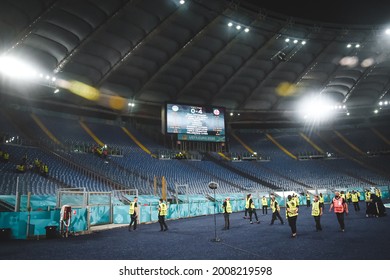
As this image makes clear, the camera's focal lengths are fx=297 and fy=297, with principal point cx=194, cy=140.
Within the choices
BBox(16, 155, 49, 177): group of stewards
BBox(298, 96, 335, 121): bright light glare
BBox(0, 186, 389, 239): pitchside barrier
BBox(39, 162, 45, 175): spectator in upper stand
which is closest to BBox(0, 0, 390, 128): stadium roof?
BBox(298, 96, 335, 121): bright light glare

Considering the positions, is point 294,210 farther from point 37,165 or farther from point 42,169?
point 37,165

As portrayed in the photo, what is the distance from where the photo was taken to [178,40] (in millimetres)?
30359

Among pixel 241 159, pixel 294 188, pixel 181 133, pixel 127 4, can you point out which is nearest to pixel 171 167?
pixel 181 133

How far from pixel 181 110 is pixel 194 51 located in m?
6.80

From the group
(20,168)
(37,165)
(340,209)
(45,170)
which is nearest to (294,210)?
(340,209)

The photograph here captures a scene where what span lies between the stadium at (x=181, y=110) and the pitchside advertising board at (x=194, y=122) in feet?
0.39

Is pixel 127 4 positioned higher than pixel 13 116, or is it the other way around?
pixel 127 4

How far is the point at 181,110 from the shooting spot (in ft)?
102

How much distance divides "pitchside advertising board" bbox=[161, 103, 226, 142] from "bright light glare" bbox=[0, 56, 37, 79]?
13342 millimetres

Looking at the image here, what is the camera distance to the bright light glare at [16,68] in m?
27.0

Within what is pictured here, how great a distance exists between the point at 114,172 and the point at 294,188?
824 inches

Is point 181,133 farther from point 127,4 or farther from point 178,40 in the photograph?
point 127,4

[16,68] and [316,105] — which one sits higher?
[316,105]

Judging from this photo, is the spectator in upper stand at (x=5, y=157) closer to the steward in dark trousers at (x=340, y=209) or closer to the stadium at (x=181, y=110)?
the stadium at (x=181, y=110)
